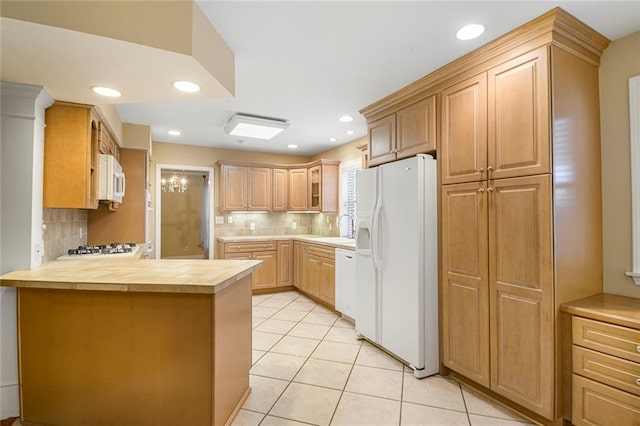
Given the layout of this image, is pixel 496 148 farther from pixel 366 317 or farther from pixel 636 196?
pixel 366 317

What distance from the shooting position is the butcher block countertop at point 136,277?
164cm

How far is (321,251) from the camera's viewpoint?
14.7 feet

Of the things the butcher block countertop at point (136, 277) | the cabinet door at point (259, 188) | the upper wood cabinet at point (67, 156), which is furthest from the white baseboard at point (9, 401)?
the cabinet door at point (259, 188)

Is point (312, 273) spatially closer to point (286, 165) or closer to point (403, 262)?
point (286, 165)

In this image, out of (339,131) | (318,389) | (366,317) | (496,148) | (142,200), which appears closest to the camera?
(496,148)

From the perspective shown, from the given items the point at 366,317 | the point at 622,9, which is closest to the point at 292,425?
the point at 366,317

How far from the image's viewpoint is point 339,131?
14.6 ft

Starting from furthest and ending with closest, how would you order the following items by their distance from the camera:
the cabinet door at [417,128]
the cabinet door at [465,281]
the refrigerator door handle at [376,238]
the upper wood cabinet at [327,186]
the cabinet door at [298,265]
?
the upper wood cabinet at [327,186] → the cabinet door at [298,265] → the refrigerator door handle at [376,238] → the cabinet door at [417,128] → the cabinet door at [465,281]

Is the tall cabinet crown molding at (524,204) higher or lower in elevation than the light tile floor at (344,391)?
higher

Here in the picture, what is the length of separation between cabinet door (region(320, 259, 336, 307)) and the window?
0.86 m

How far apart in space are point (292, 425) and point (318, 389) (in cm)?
44

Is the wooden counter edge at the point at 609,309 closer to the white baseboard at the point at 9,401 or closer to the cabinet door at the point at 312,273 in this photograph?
the cabinet door at the point at 312,273

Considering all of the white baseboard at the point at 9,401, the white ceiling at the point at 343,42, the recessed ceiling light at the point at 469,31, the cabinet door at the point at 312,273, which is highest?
the white ceiling at the point at 343,42

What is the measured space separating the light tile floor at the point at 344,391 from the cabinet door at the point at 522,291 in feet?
0.96
